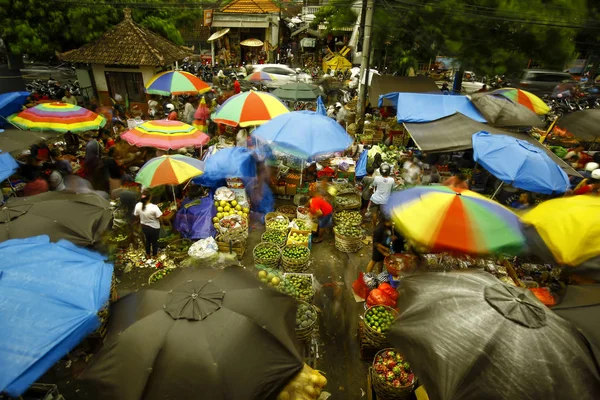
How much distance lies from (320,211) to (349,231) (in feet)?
2.76

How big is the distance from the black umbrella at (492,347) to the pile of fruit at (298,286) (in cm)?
210

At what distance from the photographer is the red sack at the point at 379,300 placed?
5336 millimetres

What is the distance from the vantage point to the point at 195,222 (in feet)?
24.3

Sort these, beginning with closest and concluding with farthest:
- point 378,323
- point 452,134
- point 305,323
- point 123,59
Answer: point 305,323
point 378,323
point 452,134
point 123,59

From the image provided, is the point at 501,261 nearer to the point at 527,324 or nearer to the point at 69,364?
the point at 527,324

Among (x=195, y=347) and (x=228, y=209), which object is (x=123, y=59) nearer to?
(x=228, y=209)

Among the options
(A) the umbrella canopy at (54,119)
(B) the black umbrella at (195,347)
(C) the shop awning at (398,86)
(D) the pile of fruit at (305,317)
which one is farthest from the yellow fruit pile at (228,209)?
(C) the shop awning at (398,86)

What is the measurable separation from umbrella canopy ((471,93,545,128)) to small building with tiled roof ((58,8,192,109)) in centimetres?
1234

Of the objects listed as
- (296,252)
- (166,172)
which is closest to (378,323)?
(296,252)

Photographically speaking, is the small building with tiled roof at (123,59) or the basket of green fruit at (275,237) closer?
the basket of green fruit at (275,237)

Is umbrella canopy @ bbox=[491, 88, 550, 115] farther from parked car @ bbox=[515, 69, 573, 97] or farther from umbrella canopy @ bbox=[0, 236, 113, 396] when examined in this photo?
umbrella canopy @ bbox=[0, 236, 113, 396]

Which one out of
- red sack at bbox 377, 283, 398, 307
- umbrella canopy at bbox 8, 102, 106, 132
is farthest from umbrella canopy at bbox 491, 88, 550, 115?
umbrella canopy at bbox 8, 102, 106, 132

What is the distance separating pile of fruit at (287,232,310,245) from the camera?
702cm

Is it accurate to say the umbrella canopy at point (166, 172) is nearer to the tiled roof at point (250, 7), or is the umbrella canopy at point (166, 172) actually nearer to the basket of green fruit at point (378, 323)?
the basket of green fruit at point (378, 323)
